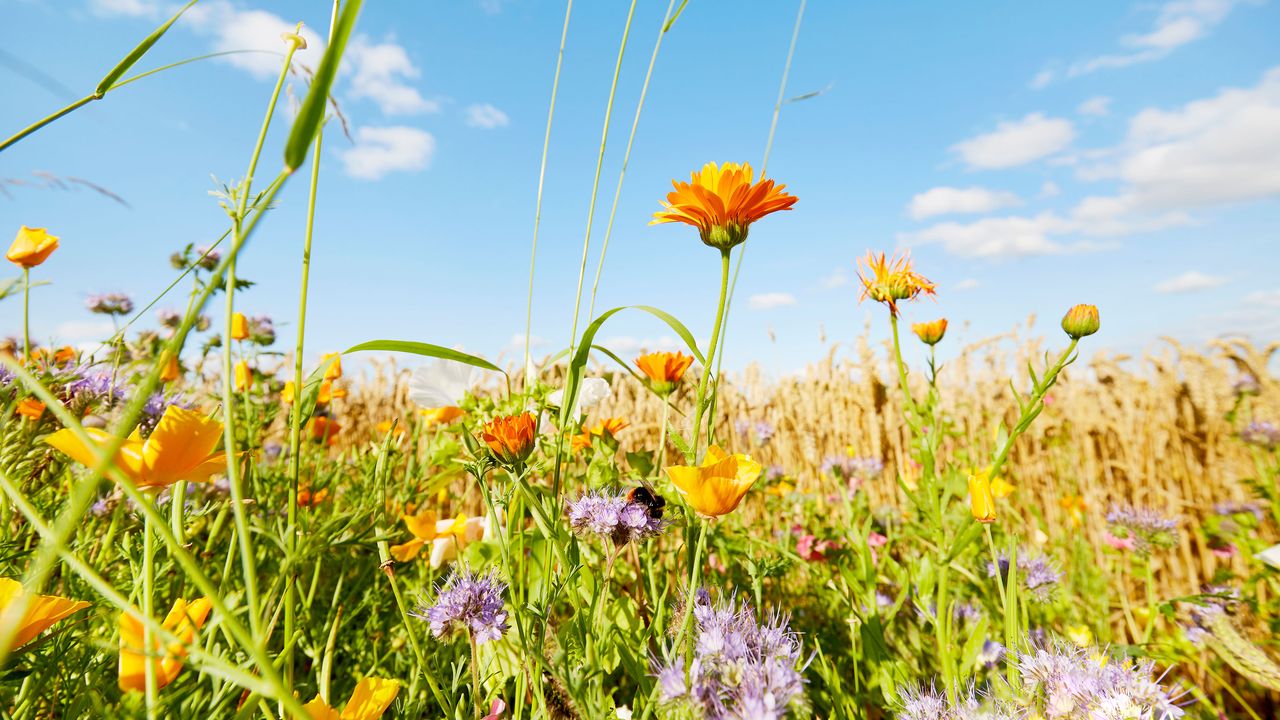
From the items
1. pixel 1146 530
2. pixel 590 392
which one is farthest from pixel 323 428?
pixel 1146 530

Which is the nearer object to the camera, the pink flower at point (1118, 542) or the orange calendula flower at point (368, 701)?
the orange calendula flower at point (368, 701)

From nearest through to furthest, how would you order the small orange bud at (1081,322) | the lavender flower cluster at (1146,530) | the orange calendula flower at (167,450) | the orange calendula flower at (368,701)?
the orange calendula flower at (167,450) < the orange calendula flower at (368,701) < the small orange bud at (1081,322) < the lavender flower cluster at (1146,530)

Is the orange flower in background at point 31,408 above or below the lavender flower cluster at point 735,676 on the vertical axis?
above

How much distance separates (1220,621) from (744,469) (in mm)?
1208

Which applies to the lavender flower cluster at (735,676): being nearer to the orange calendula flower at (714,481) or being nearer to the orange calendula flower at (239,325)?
the orange calendula flower at (714,481)

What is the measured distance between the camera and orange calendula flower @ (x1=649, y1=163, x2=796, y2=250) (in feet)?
2.86

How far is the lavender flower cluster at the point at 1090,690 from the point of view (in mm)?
721

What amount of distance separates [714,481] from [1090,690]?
53 cm

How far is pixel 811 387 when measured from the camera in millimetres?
4047

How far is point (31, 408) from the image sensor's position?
995 millimetres

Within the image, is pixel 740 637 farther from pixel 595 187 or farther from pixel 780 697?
pixel 595 187

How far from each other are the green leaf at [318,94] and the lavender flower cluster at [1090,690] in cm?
99

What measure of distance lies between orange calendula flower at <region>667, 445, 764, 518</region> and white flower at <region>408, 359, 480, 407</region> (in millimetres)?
875

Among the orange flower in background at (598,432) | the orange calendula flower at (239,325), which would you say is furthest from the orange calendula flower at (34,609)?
the orange calendula flower at (239,325)
